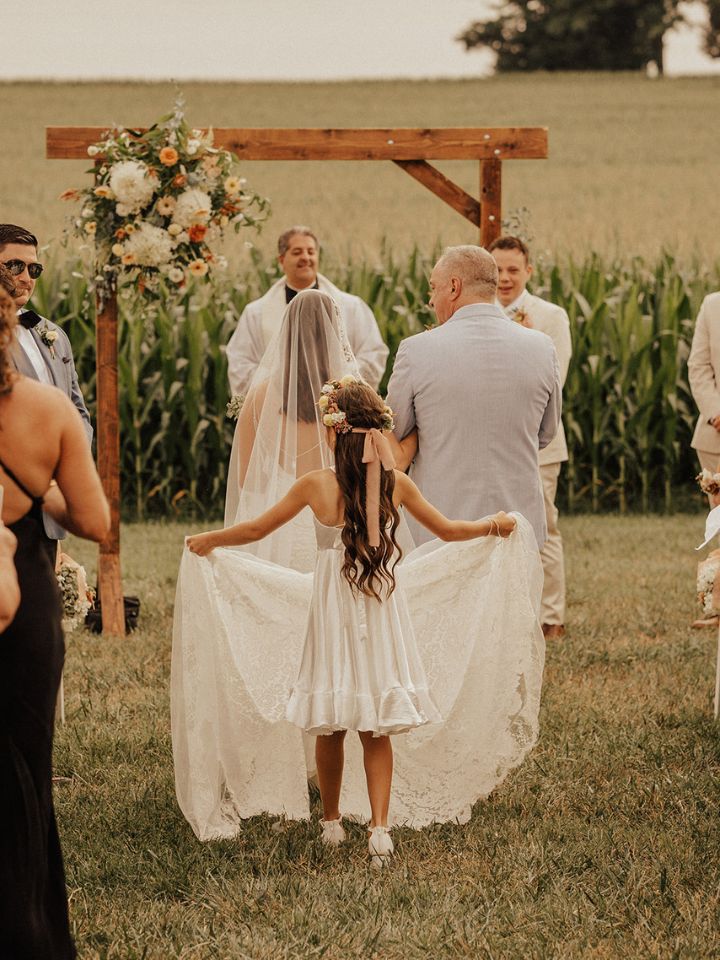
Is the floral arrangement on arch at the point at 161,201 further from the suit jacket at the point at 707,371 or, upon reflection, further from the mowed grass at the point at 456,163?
the mowed grass at the point at 456,163

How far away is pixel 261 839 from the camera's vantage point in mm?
4488

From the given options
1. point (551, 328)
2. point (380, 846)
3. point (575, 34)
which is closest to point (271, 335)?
point (551, 328)

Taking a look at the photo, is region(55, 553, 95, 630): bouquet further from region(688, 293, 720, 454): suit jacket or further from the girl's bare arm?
region(688, 293, 720, 454): suit jacket

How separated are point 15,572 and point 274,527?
1.41 meters

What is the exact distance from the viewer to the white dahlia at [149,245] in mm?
6703

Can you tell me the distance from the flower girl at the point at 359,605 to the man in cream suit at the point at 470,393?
477 mm

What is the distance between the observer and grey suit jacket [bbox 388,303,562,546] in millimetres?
4758

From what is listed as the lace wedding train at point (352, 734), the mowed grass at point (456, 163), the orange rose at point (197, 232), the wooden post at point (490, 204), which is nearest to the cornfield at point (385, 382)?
the mowed grass at point (456, 163)

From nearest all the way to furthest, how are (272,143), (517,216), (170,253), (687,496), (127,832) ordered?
(127,832) → (170,253) → (272,143) → (517,216) → (687,496)

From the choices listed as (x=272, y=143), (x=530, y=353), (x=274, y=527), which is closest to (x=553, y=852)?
(x=274, y=527)

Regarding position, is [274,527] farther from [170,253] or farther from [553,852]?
[170,253]

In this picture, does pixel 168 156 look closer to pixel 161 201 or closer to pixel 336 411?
pixel 161 201

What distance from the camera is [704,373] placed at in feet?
23.9

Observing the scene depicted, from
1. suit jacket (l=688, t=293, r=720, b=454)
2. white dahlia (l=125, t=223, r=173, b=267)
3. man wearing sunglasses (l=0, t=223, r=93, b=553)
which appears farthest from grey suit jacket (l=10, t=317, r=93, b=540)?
suit jacket (l=688, t=293, r=720, b=454)
